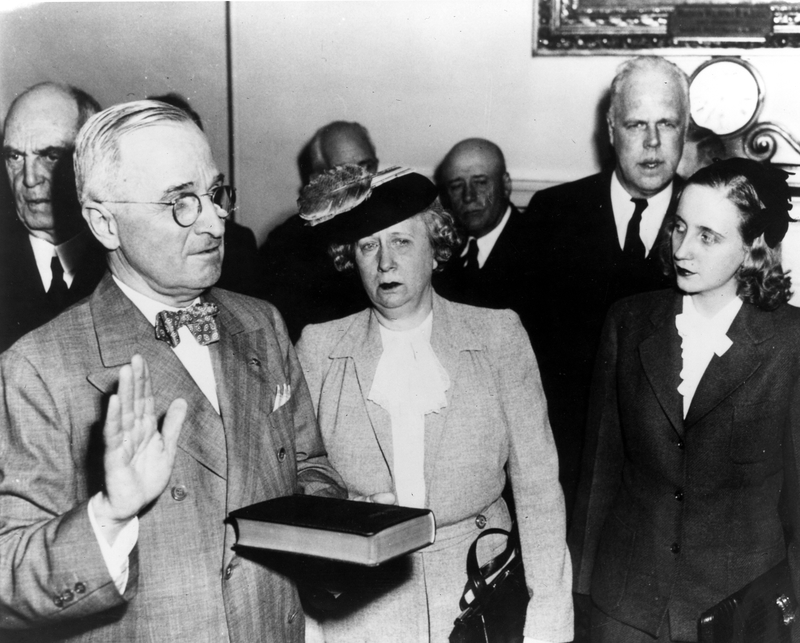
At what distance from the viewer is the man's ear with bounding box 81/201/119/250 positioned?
6.03 feet

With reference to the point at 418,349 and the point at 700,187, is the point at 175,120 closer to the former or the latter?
the point at 418,349

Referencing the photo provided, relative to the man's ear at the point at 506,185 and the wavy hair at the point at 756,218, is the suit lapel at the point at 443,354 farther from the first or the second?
the man's ear at the point at 506,185

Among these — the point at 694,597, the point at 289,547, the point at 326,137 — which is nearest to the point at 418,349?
the point at 289,547

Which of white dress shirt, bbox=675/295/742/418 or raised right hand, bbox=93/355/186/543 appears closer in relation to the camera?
raised right hand, bbox=93/355/186/543

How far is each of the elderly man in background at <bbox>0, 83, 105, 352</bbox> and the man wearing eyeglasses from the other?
152cm

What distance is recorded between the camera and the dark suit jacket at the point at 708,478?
239 cm

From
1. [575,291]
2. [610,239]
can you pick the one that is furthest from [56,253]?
[610,239]

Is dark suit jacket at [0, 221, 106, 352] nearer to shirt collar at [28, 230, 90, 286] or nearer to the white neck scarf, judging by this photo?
shirt collar at [28, 230, 90, 286]

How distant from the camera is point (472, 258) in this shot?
394 centimetres

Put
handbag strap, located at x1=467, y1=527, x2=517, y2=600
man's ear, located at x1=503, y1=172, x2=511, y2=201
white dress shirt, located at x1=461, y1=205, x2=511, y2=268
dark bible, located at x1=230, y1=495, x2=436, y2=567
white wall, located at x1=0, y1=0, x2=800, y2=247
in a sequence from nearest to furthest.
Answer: dark bible, located at x1=230, y1=495, x2=436, y2=567, handbag strap, located at x1=467, y1=527, x2=517, y2=600, white dress shirt, located at x1=461, y1=205, x2=511, y2=268, man's ear, located at x1=503, y1=172, x2=511, y2=201, white wall, located at x1=0, y1=0, x2=800, y2=247

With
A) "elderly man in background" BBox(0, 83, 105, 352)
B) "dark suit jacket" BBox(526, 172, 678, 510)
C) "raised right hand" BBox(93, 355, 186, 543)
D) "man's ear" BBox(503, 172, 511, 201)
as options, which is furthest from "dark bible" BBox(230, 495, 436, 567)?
"man's ear" BBox(503, 172, 511, 201)

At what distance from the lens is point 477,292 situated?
3801mm

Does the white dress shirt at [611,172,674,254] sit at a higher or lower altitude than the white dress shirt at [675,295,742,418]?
higher

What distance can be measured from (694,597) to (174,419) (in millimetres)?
1820
